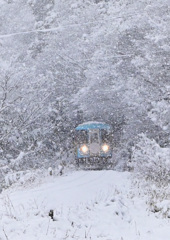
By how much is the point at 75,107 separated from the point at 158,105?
797cm

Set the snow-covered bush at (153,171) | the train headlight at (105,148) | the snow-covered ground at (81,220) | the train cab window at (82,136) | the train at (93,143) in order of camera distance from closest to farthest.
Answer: the snow-covered ground at (81,220), the snow-covered bush at (153,171), the train at (93,143), the train headlight at (105,148), the train cab window at (82,136)

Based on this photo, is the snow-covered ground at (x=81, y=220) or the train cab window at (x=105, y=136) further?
the train cab window at (x=105, y=136)

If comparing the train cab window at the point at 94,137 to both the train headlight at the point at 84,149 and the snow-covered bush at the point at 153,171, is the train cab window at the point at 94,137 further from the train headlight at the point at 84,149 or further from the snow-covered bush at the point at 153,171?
the snow-covered bush at the point at 153,171

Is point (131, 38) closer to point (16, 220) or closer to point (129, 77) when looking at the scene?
point (129, 77)

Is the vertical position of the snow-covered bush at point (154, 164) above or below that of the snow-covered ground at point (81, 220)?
below

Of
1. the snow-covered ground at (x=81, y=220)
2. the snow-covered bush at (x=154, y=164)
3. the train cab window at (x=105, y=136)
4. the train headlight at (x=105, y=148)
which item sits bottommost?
the train headlight at (x=105, y=148)

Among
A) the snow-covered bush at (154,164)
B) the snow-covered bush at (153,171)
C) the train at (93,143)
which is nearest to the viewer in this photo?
the snow-covered bush at (153,171)

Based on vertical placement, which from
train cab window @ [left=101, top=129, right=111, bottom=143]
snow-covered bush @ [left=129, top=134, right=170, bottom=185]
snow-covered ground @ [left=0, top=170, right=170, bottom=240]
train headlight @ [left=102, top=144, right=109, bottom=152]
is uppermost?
snow-covered ground @ [left=0, top=170, right=170, bottom=240]

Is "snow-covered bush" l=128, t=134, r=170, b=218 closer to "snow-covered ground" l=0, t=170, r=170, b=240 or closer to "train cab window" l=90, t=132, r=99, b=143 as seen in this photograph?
"snow-covered ground" l=0, t=170, r=170, b=240

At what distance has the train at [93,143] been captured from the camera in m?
20.7

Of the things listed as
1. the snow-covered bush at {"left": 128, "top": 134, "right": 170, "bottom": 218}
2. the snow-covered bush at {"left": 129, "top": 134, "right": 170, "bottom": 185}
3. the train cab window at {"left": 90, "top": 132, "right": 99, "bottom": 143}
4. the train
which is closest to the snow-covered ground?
the snow-covered bush at {"left": 128, "top": 134, "right": 170, "bottom": 218}

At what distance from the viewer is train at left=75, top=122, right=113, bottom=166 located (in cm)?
2073

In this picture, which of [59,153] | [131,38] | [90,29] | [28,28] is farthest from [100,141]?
[28,28]

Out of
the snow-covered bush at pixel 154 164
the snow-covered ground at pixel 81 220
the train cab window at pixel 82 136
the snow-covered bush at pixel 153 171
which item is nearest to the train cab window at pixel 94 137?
the train cab window at pixel 82 136
